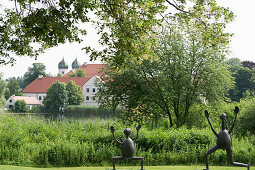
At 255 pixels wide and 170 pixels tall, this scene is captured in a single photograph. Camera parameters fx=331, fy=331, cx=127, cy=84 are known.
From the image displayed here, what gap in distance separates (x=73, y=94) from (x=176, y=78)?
5908cm

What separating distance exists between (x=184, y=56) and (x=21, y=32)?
1106 centimetres

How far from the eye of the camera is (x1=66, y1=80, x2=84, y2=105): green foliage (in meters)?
77.0

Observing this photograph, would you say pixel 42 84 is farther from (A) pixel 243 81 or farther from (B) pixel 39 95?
(A) pixel 243 81

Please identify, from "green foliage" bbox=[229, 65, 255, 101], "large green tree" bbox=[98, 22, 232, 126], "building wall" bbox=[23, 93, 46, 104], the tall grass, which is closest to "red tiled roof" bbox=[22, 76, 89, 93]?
"building wall" bbox=[23, 93, 46, 104]

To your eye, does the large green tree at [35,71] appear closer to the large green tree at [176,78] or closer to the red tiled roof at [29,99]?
the red tiled roof at [29,99]

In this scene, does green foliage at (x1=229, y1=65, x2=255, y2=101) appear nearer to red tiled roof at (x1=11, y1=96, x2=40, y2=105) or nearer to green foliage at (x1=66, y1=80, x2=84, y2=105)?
green foliage at (x1=66, y1=80, x2=84, y2=105)

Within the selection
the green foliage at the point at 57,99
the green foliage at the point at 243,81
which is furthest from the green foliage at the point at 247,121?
the green foliage at the point at 57,99

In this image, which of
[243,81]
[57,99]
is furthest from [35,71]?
[243,81]

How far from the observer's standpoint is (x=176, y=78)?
20938mm

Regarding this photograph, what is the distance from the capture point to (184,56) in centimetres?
2067

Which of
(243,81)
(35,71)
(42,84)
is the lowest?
(243,81)

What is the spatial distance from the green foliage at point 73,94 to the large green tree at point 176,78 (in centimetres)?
5597

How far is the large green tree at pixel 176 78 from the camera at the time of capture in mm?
20422

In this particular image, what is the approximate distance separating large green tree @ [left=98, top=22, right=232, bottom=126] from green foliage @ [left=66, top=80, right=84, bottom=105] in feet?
184
